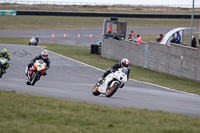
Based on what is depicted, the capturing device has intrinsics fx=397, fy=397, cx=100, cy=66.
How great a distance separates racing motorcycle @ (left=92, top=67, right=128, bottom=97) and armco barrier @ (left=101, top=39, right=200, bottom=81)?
9.35 metres

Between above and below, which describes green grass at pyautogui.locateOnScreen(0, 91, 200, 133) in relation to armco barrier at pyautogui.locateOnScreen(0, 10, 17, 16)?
below

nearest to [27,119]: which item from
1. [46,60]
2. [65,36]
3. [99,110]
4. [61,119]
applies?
[61,119]

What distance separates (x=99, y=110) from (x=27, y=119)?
1.97 m

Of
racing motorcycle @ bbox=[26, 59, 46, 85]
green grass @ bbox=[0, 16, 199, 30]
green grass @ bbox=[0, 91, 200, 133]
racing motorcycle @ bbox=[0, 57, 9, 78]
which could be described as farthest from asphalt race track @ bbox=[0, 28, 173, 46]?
green grass @ bbox=[0, 91, 200, 133]

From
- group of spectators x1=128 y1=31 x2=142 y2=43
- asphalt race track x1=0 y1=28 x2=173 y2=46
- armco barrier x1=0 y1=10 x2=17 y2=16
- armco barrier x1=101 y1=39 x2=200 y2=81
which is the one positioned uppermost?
armco barrier x1=0 y1=10 x2=17 y2=16

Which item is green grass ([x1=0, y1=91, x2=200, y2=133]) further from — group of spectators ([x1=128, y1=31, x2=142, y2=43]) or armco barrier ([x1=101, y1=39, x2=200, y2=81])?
group of spectators ([x1=128, y1=31, x2=142, y2=43])

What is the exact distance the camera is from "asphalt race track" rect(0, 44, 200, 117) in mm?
11297

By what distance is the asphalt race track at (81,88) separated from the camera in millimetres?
11297

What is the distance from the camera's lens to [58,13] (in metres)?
66.7

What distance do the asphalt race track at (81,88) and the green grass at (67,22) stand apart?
30.4 metres

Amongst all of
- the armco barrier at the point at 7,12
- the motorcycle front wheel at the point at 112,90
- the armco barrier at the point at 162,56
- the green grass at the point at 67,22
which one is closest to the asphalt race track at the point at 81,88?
the motorcycle front wheel at the point at 112,90

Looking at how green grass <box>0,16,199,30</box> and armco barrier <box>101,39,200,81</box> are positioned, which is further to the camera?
green grass <box>0,16,199,30</box>

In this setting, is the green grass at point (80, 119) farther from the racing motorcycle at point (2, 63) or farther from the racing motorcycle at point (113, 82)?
the racing motorcycle at point (2, 63)

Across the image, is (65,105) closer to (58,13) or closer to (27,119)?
(27,119)
